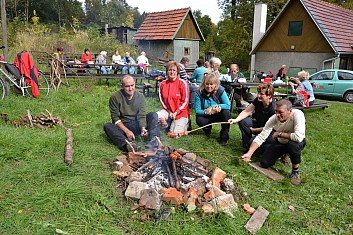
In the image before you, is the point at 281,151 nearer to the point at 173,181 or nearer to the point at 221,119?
the point at 221,119

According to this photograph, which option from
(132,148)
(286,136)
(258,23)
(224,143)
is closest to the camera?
(286,136)

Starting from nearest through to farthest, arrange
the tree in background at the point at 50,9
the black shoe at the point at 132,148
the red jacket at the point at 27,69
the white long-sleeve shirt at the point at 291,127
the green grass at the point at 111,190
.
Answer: the green grass at the point at 111,190
the white long-sleeve shirt at the point at 291,127
the black shoe at the point at 132,148
the red jacket at the point at 27,69
the tree in background at the point at 50,9

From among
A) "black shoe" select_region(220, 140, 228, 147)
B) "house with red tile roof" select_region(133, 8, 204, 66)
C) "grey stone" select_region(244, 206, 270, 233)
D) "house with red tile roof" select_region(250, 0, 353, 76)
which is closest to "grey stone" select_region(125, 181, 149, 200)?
"grey stone" select_region(244, 206, 270, 233)

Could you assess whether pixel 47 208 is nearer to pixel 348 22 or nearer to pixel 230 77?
pixel 230 77

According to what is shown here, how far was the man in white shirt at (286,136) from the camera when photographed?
350 cm

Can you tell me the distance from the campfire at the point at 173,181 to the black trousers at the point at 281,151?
774 mm

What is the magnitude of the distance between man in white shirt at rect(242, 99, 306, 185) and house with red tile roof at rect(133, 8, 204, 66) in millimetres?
17382

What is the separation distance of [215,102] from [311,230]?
8.67 ft

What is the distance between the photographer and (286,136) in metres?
3.60

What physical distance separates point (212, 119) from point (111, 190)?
8.13 feet

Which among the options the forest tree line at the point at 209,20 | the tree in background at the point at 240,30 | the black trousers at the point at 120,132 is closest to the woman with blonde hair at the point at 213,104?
the black trousers at the point at 120,132

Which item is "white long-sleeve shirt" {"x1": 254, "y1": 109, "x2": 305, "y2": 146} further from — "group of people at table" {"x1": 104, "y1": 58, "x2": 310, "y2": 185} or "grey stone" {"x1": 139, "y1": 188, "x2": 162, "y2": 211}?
"grey stone" {"x1": 139, "y1": 188, "x2": 162, "y2": 211}

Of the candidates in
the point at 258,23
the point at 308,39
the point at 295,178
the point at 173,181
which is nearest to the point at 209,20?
the point at 258,23

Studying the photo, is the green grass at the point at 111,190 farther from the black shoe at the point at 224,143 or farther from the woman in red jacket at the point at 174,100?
the woman in red jacket at the point at 174,100
